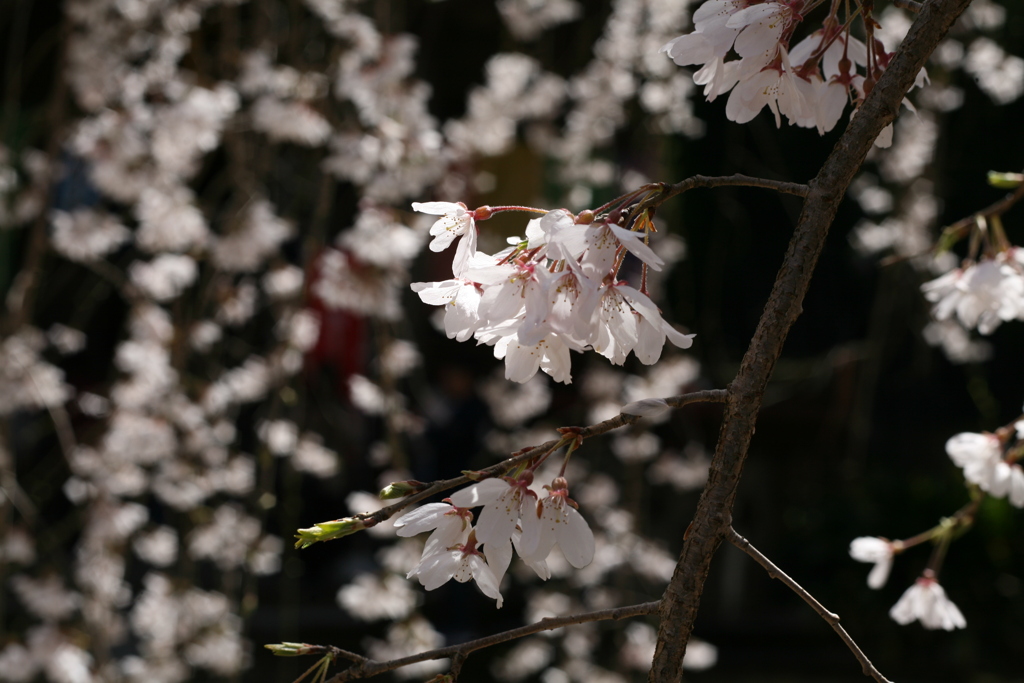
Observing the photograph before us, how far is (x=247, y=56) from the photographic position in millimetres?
2656

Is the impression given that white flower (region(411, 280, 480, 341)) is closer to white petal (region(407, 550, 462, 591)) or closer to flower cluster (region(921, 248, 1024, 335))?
white petal (region(407, 550, 462, 591))

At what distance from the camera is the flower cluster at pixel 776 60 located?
2.45ft

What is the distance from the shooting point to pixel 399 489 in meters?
0.64

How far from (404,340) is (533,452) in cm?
308

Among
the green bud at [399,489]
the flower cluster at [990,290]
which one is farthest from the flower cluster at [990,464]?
the green bud at [399,489]

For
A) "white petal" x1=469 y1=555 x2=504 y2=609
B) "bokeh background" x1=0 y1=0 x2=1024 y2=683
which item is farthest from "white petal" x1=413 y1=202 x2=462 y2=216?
"bokeh background" x1=0 y1=0 x2=1024 y2=683

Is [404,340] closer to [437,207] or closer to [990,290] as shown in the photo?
[990,290]

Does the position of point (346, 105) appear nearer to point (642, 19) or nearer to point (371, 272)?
point (371, 272)

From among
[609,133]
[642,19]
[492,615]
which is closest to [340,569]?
[492,615]

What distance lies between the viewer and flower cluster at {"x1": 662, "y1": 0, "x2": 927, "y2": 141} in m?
0.75

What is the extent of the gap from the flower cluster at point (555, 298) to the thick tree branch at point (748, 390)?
5 centimetres

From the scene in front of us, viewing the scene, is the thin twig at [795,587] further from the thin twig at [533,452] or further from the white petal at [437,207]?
the white petal at [437,207]

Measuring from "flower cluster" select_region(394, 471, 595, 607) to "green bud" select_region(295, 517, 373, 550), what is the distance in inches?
2.7

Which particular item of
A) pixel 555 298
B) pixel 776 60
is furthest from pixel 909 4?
pixel 555 298
